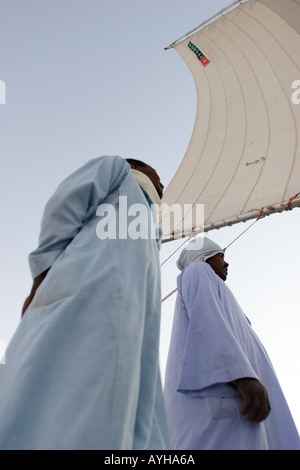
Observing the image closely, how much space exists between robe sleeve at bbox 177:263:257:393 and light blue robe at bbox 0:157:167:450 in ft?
1.60

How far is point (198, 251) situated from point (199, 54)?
6483mm

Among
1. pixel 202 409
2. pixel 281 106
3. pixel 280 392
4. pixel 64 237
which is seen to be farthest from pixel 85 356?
pixel 281 106

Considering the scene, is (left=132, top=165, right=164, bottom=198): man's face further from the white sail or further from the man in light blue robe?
the white sail

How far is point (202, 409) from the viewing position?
1319 millimetres

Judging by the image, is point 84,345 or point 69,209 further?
point 69,209

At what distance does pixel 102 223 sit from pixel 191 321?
0.69m

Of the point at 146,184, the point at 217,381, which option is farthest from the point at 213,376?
the point at 146,184

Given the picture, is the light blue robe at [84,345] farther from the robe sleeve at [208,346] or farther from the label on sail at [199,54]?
the label on sail at [199,54]

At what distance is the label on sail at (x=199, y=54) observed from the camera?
7348 mm

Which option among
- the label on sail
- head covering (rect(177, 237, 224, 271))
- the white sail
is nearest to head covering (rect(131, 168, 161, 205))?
head covering (rect(177, 237, 224, 271))

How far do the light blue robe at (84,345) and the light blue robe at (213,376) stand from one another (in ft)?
1.65

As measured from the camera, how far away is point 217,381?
1271 mm

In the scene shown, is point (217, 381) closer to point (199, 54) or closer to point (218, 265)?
point (218, 265)

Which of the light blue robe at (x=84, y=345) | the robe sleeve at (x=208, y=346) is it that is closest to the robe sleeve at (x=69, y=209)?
the light blue robe at (x=84, y=345)
